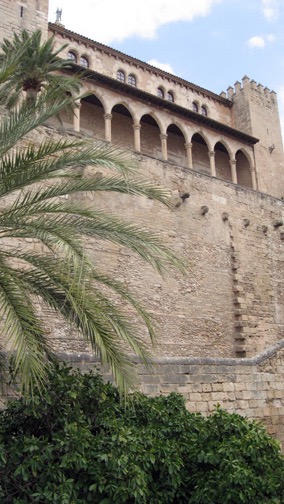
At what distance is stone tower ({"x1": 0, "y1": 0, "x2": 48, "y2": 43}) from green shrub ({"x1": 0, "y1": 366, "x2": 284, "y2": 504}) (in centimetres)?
1578

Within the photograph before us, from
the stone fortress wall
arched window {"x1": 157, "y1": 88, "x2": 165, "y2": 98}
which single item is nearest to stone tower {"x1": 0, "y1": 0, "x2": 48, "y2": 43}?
the stone fortress wall

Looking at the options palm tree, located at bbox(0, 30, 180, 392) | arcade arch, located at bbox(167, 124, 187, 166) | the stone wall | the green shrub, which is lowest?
the green shrub

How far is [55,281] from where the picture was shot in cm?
684

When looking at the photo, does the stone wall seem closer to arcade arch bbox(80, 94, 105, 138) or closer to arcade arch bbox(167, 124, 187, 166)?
arcade arch bbox(80, 94, 105, 138)

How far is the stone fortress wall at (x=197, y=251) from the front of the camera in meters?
10.7

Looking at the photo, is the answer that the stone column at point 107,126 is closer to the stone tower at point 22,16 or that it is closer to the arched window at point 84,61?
the stone tower at point 22,16

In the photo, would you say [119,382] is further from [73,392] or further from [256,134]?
[256,134]

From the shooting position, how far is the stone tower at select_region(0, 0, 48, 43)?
19.5 meters

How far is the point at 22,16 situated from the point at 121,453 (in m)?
17.8

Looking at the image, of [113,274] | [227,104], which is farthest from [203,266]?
[227,104]

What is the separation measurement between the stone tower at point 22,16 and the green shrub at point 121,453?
15.8 metres

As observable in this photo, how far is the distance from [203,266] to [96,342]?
11.2 m

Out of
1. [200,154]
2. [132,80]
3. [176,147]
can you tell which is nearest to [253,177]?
[200,154]

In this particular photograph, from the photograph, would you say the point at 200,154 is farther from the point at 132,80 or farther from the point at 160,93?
the point at 132,80
